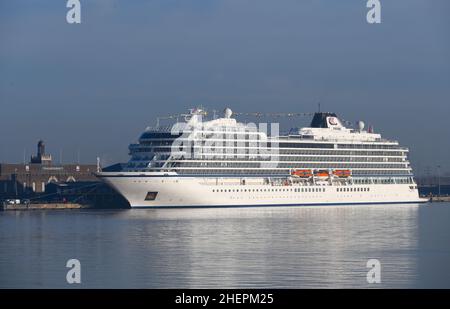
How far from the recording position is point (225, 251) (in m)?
46.0

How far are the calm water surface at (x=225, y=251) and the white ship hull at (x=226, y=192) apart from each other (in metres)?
12.7

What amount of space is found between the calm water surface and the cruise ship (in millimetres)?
13581

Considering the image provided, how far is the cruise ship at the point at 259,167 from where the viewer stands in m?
85.4

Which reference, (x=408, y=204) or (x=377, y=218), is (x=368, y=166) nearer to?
(x=408, y=204)

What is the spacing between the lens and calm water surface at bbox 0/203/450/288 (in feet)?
121

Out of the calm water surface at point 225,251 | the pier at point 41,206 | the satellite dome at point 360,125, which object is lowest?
the pier at point 41,206

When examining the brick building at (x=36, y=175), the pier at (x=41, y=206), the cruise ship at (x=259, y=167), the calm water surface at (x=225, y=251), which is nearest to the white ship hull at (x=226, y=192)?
the cruise ship at (x=259, y=167)

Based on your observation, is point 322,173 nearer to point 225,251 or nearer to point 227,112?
point 227,112

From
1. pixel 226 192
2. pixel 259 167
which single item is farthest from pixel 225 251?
pixel 259 167

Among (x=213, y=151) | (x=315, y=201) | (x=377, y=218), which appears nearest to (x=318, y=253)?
(x=377, y=218)

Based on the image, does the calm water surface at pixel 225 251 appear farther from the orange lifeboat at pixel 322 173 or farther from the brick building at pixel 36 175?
the brick building at pixel 36 175

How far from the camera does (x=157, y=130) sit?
88.1m

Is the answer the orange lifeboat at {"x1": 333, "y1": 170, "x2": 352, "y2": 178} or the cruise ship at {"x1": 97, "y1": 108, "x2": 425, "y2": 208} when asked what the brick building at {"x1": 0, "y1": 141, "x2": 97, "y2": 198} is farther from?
the orange lifeboat at {"x1": 333, "y1": 170, "x2": 352, "y2": 178}

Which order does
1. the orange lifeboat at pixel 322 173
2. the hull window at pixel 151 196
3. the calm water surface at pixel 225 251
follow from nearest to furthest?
the calm water surface at pixel 225 251
the hull window at pixel 151 196
the orange lifeboat at pixel 322 173
